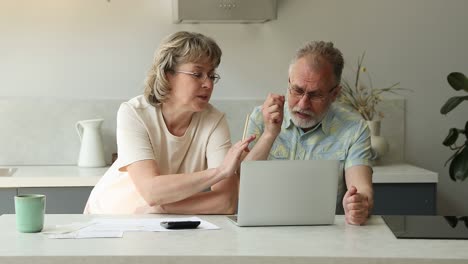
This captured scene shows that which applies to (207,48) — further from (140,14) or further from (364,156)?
(140,14)

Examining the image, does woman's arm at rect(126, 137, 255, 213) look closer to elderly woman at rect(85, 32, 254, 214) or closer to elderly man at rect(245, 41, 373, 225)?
elderly woman at rect(85, 32, 254, 214)

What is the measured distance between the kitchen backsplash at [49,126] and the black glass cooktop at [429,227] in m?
1.83

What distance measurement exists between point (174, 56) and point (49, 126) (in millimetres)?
1694

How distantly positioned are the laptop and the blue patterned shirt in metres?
0.53

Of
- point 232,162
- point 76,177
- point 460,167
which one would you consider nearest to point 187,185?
point 232,162

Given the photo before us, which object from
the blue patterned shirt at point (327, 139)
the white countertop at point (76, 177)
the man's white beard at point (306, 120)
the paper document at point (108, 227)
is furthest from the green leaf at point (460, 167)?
the paper document at point (108, 227)

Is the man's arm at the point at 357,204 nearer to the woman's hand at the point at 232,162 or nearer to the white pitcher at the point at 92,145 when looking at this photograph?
the woman's hand at the point at 232,162

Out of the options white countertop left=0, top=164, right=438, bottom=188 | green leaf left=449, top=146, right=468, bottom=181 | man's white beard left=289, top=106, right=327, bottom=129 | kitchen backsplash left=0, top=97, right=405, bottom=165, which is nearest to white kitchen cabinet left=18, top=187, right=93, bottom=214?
white countertop left=0, top=164, right=438, bottom=188

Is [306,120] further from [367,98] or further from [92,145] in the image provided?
[92,145]

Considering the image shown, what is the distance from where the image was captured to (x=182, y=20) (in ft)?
13.5

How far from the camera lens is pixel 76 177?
3.67 metres

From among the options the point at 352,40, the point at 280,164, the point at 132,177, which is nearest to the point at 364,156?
the point at 280,164

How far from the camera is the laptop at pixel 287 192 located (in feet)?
7.31

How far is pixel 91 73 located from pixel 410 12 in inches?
75.0
